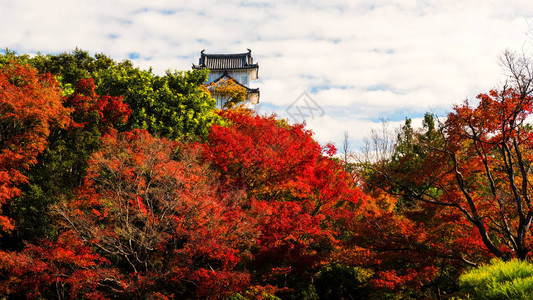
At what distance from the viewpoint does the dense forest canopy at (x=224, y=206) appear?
11.5m

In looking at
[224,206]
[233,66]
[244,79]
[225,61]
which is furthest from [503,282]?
[225,61]

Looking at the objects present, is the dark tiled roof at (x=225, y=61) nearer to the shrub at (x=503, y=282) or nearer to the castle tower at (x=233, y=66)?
the castle tower at (x=233, y=66)

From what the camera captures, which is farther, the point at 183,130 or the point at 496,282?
the point at 183,130

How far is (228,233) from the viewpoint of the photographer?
12.2m

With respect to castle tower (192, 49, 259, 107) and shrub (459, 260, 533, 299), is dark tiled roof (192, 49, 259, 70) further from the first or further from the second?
shrub (459, 260, 533, 299)

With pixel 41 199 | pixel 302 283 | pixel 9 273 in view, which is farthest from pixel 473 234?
pixel 9 273

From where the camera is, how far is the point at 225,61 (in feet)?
157

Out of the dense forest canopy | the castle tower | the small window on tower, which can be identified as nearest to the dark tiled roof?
the castle tower

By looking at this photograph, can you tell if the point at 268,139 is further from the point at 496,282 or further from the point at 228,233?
the point at 496,282

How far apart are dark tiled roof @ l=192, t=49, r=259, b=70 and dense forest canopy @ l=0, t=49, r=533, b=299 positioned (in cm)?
3100

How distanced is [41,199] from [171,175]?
5.18 m

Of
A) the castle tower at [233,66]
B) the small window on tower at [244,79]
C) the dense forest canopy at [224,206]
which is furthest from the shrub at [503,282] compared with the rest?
the small window on tower at [244,79]

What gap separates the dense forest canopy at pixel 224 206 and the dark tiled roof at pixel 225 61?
31.0 metres

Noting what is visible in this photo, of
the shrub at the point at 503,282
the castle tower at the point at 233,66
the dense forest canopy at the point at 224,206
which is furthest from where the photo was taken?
the castle tower at the point at 233,66
